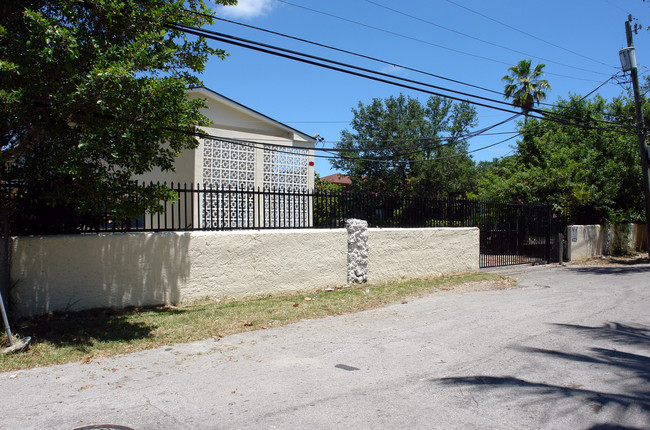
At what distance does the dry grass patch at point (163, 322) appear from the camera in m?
6.00

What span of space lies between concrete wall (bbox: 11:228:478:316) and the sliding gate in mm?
5379

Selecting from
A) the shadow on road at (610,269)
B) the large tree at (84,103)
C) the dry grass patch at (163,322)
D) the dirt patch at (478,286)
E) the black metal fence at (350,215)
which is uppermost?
the large tree at (84,103)

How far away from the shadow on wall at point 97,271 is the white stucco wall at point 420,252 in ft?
17.0

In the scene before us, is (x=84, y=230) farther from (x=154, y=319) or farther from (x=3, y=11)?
(x=3, y=11)

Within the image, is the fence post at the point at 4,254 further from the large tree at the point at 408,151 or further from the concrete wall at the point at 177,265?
the large tree at the point at 408,151

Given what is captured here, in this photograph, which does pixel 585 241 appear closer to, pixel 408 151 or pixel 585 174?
pixel 585 174

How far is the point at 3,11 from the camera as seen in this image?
6.35 m

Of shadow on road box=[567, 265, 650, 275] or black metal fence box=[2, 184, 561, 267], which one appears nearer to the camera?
black metal fence box=[2, 184, 561, 267]

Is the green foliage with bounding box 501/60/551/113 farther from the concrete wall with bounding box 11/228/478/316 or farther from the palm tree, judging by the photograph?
the concrete wall with bounding box 11/228/478/316

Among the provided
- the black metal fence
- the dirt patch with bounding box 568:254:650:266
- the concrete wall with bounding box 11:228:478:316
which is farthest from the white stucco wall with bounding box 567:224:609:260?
the concrete wall with bounding box 11:228:478:316

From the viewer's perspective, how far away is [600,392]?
466cm

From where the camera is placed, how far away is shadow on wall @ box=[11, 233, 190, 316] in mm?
7148

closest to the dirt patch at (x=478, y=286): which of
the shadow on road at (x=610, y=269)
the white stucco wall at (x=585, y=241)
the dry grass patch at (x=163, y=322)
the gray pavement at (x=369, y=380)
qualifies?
the dry grass patch at (x=163, y=322)

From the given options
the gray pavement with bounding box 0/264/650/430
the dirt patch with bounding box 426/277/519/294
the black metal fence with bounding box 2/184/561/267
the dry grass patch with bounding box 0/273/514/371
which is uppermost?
the black metal fence with bounding box 2/184/561/267
